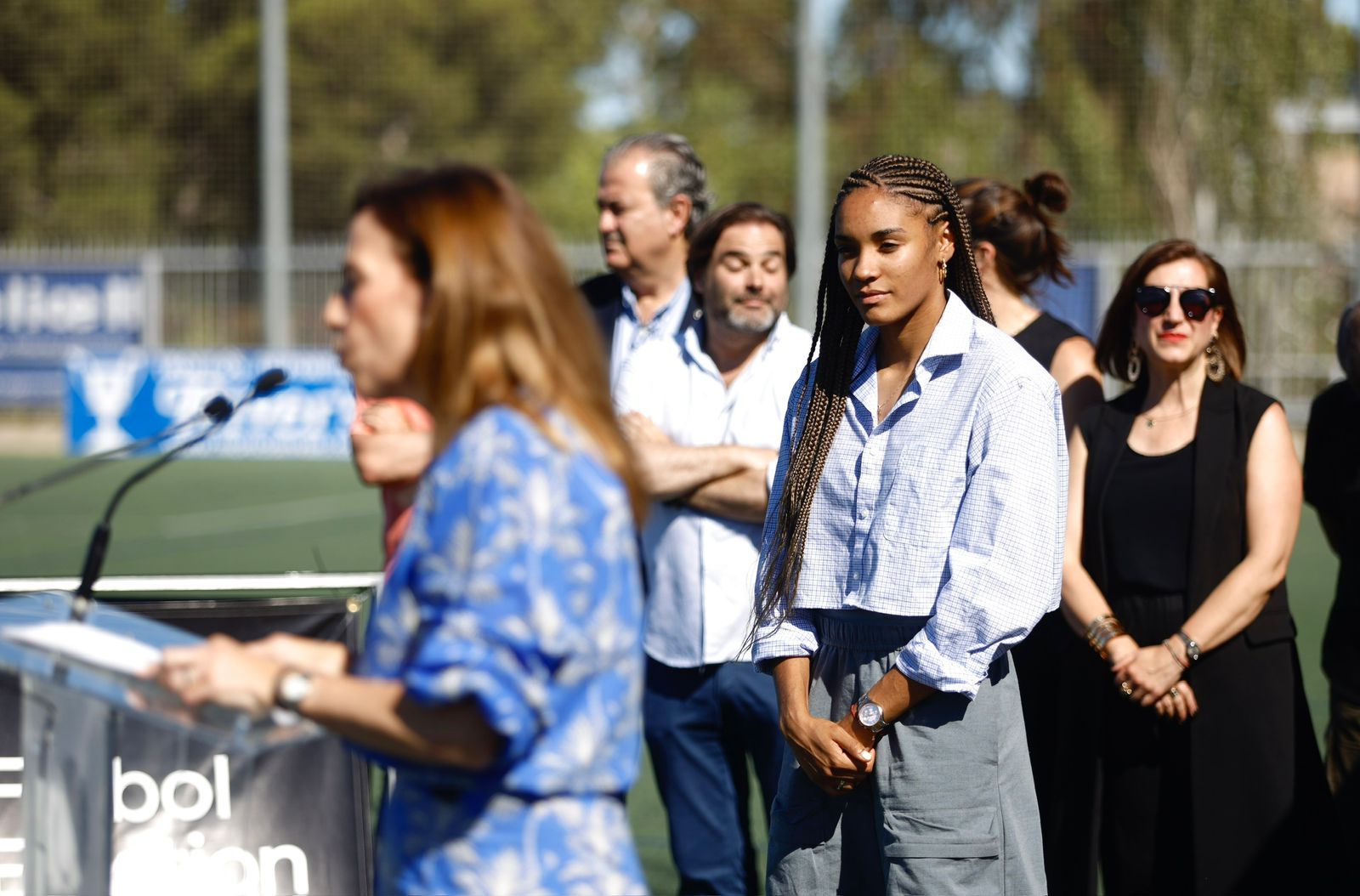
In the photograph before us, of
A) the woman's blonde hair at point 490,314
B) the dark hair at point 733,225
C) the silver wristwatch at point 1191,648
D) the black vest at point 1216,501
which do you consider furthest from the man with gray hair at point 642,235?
the woman's blonde hair at point 490,314

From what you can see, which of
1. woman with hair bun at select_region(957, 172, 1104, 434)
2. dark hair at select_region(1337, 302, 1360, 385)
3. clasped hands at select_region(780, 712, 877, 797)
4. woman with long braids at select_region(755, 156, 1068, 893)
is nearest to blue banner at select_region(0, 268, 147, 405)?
woman with hair bun at select_region(957, 172, 1104, 434)

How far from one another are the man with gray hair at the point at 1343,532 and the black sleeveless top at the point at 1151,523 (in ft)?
2.00

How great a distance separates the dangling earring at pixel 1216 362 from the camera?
14.2 ft

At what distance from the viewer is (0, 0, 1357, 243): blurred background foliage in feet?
94.2

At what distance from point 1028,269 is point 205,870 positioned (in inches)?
108

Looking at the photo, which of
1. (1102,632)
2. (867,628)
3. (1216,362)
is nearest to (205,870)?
(867,628)

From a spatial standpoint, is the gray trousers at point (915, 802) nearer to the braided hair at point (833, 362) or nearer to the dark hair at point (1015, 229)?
the braided hair at point (833, 362)

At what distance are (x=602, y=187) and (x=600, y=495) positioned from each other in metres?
2.84

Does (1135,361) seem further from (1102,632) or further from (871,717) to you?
(871,717)

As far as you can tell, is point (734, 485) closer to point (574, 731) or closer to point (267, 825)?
point (267, 825)

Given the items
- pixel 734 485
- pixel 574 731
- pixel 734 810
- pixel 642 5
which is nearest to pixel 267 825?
pixel 734 810

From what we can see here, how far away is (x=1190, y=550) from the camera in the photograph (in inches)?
163

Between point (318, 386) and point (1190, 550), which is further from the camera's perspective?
point (318, 386)

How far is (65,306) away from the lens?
22609mm
